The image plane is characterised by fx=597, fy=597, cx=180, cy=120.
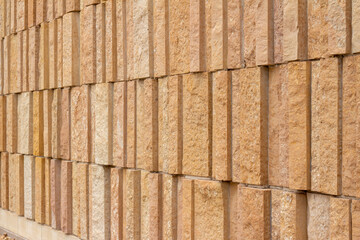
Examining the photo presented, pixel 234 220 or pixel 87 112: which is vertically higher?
pixel 87 112

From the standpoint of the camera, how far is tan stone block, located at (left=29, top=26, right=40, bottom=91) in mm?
4930

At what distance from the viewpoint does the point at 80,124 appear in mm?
4262

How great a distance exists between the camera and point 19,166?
526 cm

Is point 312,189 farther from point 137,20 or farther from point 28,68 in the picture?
point 28,68

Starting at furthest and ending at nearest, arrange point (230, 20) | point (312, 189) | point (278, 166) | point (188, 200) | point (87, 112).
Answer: point (87, 112) → point (188, 200) → point (230, 20) → point (278, 166) → point (312, 189)

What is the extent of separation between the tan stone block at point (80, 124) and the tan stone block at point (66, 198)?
0.16 m

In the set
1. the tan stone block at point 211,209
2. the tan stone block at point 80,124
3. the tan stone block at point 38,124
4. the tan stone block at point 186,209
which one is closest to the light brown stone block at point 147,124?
the tan stone block at point 186,209

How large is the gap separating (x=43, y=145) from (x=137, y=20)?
67.8 inches

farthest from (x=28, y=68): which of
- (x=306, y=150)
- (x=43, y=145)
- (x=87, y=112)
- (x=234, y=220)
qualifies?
(x=306, y=150)

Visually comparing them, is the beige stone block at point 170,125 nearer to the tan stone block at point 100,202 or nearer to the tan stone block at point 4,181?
the tan stone block at point 100,202

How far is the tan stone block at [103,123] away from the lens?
12.8ft

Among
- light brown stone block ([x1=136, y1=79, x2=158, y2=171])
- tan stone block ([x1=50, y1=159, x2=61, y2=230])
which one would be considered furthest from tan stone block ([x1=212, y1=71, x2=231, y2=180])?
tan stone block ([x1=50, y1=159, x2=61, y2=230])

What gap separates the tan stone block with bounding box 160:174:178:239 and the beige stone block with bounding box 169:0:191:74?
0.62 meters

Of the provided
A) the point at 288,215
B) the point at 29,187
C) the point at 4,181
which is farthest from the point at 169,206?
the point at 4,181
